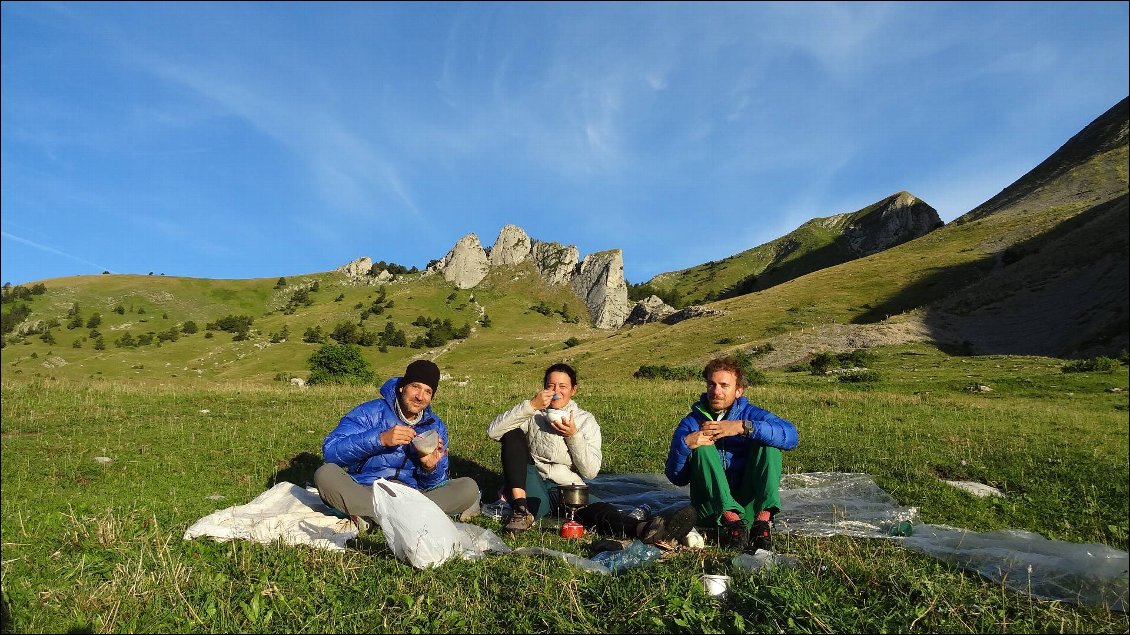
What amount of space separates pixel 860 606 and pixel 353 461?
18.3 ft

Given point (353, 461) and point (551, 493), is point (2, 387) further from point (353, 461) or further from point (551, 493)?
point (551, 493)

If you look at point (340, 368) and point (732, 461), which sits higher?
point (340, 368)

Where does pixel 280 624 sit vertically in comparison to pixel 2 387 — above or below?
below

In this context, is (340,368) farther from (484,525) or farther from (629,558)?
(629,558)

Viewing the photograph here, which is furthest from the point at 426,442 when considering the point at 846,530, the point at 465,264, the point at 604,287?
the point at 465,264

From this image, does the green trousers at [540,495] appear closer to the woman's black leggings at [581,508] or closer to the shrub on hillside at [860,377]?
the woman's black leggings at [581,508]

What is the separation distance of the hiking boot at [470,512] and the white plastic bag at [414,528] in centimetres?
196

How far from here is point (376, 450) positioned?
6738 millimetres

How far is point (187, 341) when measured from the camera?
119 metres

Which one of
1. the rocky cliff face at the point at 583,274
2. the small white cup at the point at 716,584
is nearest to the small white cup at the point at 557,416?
the small white cup at the point at 716,584

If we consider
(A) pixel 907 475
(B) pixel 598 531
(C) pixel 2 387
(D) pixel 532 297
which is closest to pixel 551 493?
(B) pixel 598 531

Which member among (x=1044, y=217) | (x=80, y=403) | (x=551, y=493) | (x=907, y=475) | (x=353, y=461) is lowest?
(x=907, y=475)

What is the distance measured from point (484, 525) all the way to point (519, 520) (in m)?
0.59

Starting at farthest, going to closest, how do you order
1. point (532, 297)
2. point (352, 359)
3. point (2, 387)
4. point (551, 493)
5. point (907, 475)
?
point (532, 297), point (352, 359), point (2, 387), point (907, 475), point (551, 493)
